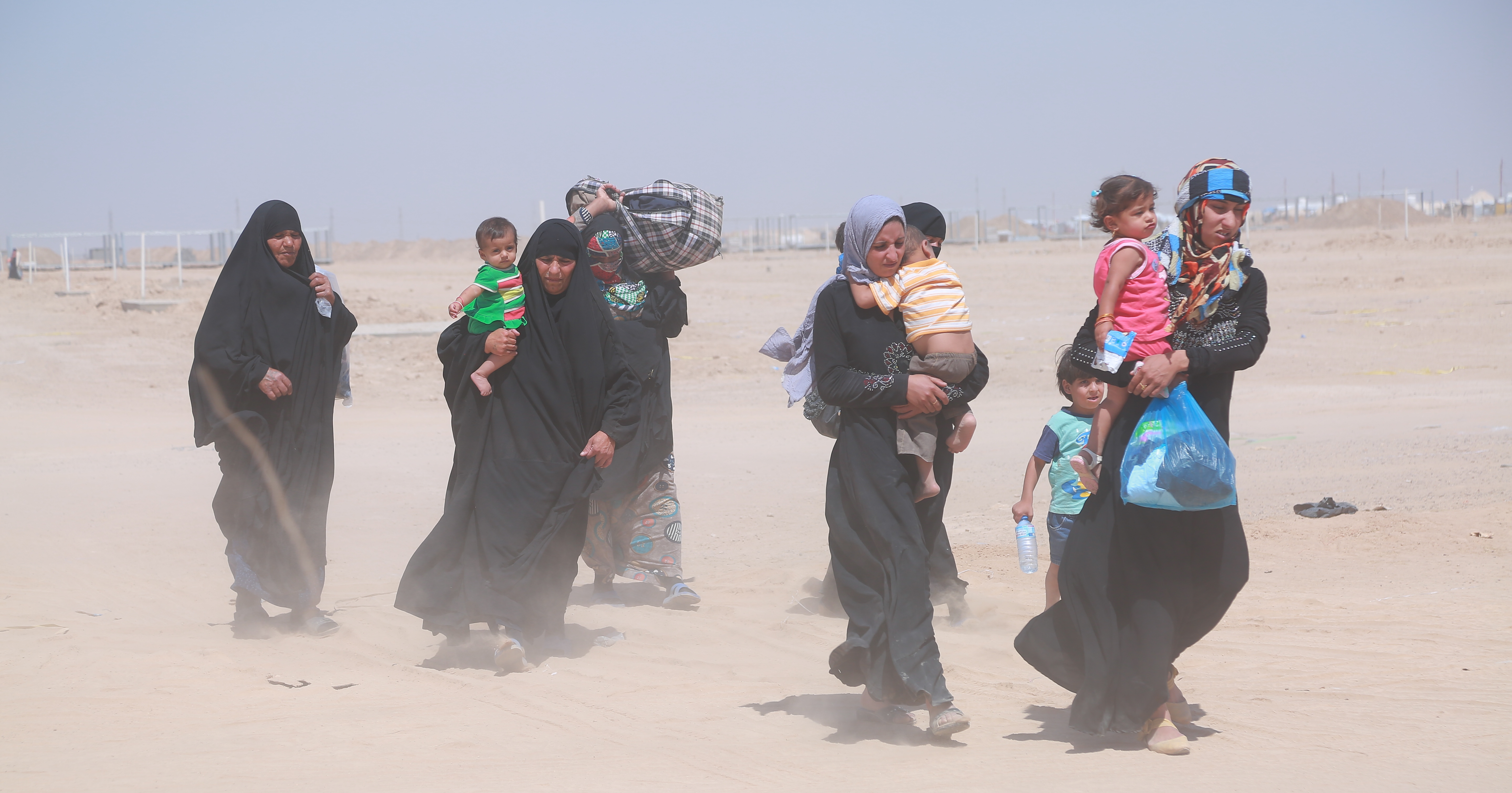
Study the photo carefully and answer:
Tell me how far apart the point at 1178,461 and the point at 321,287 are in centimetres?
412

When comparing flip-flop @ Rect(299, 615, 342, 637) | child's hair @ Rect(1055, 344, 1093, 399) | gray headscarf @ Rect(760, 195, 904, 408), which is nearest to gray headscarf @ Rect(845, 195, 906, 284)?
gray headscarf @ Rect(760, 195, 904, 408)

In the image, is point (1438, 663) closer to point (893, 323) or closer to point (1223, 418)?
point (1223, 418)

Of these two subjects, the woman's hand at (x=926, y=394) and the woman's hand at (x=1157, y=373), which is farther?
the woman's hand at (x=926, y=394)

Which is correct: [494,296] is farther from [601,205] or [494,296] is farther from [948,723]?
[948,723]

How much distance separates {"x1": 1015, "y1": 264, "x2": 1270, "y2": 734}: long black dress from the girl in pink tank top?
0.21 ft

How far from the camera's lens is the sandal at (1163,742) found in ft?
12.9

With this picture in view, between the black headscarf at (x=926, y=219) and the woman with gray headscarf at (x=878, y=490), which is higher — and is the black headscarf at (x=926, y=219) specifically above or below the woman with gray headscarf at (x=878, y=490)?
above

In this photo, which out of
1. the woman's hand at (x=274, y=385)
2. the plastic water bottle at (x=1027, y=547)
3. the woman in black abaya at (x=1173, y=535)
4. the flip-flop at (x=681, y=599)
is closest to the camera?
the woman in black abaya at (x=1173, y=535)

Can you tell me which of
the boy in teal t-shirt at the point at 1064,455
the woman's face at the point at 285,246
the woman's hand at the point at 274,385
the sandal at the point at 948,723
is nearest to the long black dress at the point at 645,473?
the woman's face at the point at 285,246

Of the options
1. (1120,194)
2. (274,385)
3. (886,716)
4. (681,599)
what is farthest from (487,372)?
(1120,194)

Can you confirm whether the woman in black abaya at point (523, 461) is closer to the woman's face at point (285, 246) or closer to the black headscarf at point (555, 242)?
the black headscarf at point (555, 242)

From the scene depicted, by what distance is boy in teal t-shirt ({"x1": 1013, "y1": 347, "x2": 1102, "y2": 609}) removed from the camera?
5152 mm

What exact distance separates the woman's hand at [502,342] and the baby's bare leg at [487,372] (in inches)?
0.9

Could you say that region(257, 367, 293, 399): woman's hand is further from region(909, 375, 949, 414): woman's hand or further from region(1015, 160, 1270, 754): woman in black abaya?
region(1015, 160, 1270, 754): woman in black abaya
